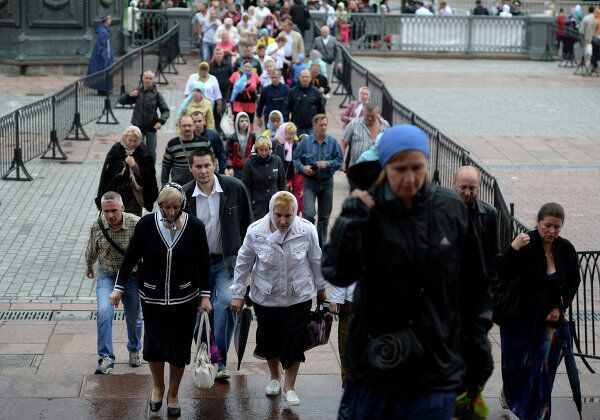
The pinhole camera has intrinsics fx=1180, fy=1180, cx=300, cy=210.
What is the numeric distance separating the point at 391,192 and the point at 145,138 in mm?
12997

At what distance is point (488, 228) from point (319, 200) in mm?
6228

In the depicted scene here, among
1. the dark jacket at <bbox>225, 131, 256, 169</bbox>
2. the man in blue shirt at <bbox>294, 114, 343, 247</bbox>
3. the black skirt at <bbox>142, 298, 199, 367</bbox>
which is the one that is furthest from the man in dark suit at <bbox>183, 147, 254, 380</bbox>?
the dark jacket at <bbox>225, 131, 256, 169</bbox>

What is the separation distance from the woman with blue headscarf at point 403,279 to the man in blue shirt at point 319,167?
8788 millimetres

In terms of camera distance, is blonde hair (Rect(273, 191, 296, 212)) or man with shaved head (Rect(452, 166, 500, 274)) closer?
man with shaved head (Rect(452, 166, 500, 274))

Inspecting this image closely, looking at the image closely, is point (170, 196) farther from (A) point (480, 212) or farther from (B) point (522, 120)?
(B) point (522, 120)

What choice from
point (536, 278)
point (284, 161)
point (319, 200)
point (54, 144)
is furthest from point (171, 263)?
point (54, 144)

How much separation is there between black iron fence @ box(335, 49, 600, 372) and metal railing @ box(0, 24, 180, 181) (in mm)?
4705

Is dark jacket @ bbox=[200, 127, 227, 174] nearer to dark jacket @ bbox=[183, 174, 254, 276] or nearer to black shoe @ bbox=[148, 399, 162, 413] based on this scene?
dark jacket @ bbox=[183, 174, 254, 276]

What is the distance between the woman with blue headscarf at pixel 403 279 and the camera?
4402 mm

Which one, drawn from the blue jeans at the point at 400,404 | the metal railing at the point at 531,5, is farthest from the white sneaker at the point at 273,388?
the metal railing at the point at 531,5

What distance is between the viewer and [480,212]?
24.2 feet

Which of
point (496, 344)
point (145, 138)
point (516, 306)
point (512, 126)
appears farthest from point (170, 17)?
point (516, 306)

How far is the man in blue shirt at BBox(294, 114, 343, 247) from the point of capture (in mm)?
13378

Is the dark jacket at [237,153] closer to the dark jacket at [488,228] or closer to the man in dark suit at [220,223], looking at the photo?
the man in dark suit at [220,223]
